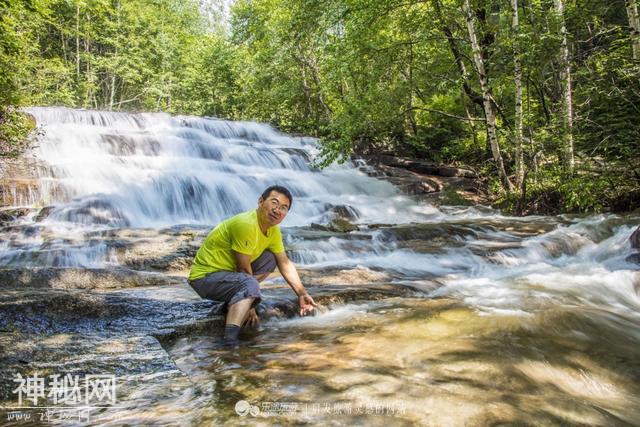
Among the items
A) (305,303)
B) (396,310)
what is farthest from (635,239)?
(305,303)

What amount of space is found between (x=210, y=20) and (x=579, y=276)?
64556 millimetres

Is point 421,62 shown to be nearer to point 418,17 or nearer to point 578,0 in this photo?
point 418,17

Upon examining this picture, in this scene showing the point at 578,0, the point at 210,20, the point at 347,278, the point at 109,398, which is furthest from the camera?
the point at 210,20

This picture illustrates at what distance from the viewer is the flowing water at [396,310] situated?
2230 mm

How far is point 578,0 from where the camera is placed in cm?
1089

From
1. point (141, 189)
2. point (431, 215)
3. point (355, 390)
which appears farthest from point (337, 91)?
point (355, 390)

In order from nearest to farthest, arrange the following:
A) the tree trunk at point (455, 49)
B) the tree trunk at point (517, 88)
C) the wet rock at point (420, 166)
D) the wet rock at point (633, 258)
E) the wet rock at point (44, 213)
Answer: the wet rock at point (633, 258) < the wet rock at point (44, 213) < the tree trunk at point (517, 88) < the tree trunk at point (455, 49) < the wet rock at point (420, 166)

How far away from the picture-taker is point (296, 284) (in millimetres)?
3893

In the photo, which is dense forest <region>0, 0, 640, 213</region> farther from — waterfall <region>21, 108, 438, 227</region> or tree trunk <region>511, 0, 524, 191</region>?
waterfall <region>21, 108, 438, 227</region>

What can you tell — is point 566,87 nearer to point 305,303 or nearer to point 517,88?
point 517,88

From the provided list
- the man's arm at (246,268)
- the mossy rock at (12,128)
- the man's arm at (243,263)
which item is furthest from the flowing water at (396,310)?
the mossy rock at (12,128)

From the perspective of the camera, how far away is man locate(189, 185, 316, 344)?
3529 mm

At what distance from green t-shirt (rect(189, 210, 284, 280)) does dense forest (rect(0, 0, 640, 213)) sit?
21.0ft

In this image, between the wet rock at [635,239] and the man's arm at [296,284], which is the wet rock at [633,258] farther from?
the man's arm at [296,284]
